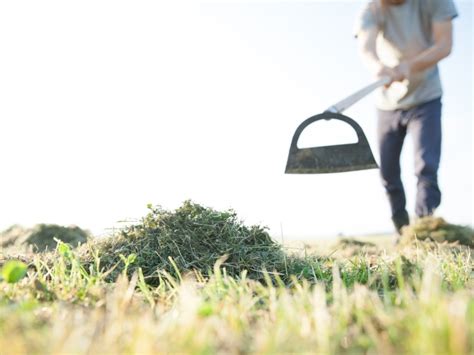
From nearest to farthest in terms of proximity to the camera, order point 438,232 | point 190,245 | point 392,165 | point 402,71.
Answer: point 190,245 < point 438,232 < point 402,71 < point 392,165

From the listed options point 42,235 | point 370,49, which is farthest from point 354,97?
point 42,235

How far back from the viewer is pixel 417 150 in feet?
17.7

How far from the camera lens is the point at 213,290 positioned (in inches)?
77.8

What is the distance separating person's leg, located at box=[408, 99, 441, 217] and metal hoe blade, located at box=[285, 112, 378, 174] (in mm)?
941

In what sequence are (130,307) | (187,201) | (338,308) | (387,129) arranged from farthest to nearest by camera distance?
(387,129) → (187,201) → (130,307) → (338,308)

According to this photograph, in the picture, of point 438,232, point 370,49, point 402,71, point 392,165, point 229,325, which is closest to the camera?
point 229,325

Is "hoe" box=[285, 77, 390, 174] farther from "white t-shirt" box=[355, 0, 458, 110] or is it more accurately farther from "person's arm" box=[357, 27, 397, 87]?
"white t-shirt" box=[355, 0, 458, 110]

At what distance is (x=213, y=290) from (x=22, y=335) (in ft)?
2.50

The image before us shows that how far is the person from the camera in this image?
17.2ft

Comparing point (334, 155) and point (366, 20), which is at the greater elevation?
point (366, 20)

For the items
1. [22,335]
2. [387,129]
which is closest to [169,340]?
[22,335]

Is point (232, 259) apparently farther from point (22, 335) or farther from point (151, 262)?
point (22, 335)

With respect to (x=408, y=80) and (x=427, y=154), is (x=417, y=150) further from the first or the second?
(x=408, y=80)

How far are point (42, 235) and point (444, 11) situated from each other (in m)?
4.75
